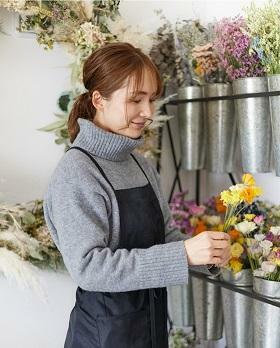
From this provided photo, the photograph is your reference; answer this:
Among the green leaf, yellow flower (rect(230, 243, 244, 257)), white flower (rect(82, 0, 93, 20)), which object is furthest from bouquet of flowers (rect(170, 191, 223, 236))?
white flower (rect(82, 0, 93, 20))

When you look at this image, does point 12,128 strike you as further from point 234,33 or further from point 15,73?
point 234,33

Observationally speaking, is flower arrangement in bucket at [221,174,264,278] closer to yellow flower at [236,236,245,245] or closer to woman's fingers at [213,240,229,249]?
yellow flower at [236,236,245,245]

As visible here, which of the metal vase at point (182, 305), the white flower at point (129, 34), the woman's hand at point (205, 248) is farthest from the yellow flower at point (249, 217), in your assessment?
the white flower at point (129, 34)

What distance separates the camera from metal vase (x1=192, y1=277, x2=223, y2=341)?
187cm

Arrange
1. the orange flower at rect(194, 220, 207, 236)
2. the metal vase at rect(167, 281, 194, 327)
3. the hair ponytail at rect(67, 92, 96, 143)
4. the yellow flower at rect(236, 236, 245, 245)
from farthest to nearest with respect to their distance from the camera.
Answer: the metal vase at rect(167, 281, 194, 327) < the orange flower at rect(194, 220, 207, 236) < the yellow flower at rect(236, 236, 245, 245) < the hair ponytail at rect(67, 92, 96, 143)

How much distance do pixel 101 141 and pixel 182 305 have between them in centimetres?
94

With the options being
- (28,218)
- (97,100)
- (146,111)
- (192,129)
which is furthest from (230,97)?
(28,218)

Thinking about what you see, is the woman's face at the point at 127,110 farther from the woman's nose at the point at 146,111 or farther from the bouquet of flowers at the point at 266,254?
the bouquet of flowers at the point at 266,254

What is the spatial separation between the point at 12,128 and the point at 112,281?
82 cm

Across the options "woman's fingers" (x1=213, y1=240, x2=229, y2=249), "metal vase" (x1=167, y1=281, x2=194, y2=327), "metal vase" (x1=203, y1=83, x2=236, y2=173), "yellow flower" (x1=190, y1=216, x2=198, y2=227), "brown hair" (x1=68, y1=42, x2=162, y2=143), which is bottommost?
"metal vase" (x1=167, y1=281, x2=194, y2=327)

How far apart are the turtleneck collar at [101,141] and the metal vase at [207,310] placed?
2.46ft

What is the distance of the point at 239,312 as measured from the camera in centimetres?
166

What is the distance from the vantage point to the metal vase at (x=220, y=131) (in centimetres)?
177

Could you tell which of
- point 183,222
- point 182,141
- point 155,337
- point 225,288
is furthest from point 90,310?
point 182,141
